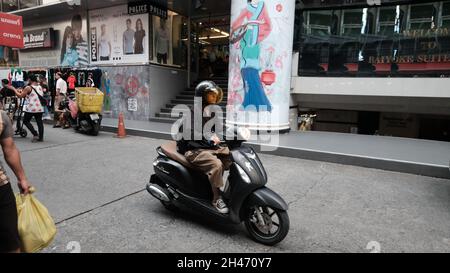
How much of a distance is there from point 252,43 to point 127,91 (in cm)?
594

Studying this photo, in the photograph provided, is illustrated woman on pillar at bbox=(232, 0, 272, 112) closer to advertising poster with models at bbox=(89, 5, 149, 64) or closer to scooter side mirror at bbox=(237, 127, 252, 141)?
advertising poster with models at bbox=(89, 5, 149, 64)

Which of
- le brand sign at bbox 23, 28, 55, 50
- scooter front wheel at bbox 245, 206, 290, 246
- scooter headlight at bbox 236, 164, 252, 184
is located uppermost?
le brand sign at bbox 23, 28, 55, 50

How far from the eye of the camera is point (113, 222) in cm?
372

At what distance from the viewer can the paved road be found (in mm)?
3299

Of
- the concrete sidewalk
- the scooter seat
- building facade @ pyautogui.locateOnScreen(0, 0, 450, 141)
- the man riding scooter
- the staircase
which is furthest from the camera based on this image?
the staircase

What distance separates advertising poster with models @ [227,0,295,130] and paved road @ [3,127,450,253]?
213cm

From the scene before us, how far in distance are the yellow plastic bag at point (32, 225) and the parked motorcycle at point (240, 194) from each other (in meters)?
1.55

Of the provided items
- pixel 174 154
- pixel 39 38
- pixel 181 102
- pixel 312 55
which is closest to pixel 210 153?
pixel 174 154

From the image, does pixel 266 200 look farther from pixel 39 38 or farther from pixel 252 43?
pixel 39 38

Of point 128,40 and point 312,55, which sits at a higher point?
point 128,40

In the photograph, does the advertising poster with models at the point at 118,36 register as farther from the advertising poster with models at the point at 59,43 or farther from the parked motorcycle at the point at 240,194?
the parked motorcycle at the point at 240,194

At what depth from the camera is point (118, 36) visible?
12305 mm

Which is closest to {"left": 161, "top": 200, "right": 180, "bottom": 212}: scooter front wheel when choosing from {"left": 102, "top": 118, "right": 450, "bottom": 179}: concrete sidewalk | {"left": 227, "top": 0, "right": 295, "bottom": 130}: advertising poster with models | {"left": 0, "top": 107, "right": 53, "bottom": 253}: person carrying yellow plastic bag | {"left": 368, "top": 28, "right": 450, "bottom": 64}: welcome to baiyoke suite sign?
{"left": 0, "top": 107, "right": 53, "bottom": 253}: person carrying yellow plastic bag

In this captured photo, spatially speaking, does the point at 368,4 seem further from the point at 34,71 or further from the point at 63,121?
the point at 34,71
